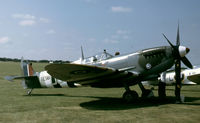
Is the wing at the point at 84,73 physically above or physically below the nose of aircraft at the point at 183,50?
below

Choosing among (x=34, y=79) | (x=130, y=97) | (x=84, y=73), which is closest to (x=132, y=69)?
(x=130, y=97)

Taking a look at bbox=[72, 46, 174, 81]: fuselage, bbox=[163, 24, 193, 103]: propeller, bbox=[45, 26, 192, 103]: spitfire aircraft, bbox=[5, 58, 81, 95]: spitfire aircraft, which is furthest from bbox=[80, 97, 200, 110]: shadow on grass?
bbox=[5, 58, 81, 95]: spitfire aircraft

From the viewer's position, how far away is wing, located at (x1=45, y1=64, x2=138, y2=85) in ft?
24.2

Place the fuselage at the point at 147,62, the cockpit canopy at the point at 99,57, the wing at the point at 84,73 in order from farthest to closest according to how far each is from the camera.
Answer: the cockpit canopy at the point at 99,57, the fuselage at the point at 147,62, the wing at the point at 84,73

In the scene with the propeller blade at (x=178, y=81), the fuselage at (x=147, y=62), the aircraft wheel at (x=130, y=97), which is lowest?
the aircraft wheel at (x=130, y=97)

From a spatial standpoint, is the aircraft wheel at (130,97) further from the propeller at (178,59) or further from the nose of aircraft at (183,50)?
the nose of aircraft at (183,50)

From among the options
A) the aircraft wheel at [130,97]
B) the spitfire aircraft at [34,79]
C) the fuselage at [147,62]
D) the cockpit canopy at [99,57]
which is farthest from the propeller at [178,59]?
the spitfire aircraft at [34,79]

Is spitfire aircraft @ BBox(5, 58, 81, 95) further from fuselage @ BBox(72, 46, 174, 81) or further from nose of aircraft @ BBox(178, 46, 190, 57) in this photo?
nose of aircraft @ BBox(178, 46, 190, 57)

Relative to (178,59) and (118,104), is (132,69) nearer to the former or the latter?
(118,104)

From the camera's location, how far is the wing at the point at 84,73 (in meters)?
7.39

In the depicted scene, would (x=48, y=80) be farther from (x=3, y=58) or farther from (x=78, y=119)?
(x=3, y=58)

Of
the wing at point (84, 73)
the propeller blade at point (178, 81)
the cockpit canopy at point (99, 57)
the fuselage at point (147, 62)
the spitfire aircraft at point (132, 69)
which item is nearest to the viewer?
the wing at point (84, 73)

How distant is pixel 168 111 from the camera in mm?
6516

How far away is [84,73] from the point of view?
795cm
